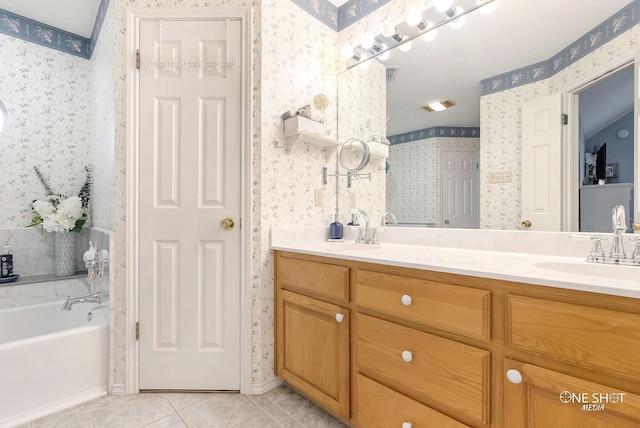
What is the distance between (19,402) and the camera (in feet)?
4.86

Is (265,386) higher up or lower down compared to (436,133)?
lower down

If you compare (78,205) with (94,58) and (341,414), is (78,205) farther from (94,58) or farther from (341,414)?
(341,414)

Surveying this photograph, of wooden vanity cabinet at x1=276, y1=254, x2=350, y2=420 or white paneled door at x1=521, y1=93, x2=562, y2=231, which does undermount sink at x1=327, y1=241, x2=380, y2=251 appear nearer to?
wooden vanity cabinet at x1=276, y1=254, x2=350, y2=420

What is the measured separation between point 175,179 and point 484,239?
1699 millimetres

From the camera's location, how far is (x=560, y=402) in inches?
30.8

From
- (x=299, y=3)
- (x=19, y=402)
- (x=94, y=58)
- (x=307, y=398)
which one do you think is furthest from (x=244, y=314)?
(x=94, y=58)

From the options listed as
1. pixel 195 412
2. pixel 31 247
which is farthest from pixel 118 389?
pixel 31 247

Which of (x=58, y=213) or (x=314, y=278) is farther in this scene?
(x=58, y=213)

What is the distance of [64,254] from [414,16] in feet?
10.3

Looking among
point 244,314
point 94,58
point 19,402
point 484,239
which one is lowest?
point 19,402

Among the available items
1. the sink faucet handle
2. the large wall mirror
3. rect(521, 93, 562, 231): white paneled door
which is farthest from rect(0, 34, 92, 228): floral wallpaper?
the sink faucet handle

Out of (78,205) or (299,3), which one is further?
(78,205)

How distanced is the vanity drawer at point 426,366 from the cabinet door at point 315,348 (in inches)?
4.8

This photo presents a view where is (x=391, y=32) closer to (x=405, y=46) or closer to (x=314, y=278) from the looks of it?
(x=405, y=46)
